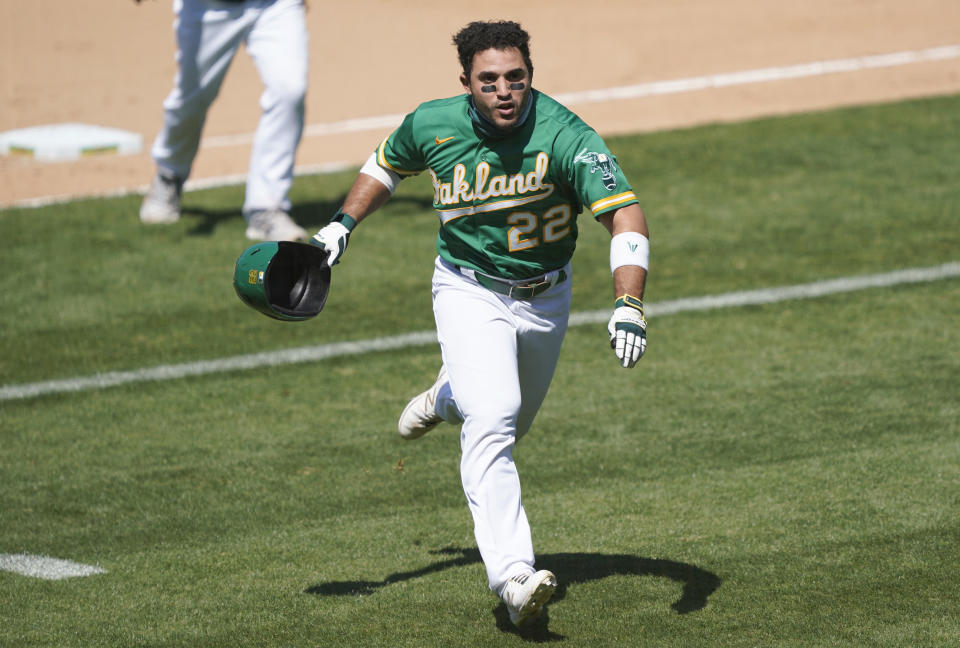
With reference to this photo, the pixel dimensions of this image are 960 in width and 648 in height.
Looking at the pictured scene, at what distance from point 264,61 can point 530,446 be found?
452cm

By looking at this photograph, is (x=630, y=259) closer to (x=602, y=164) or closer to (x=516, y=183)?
(x=602, y=164)

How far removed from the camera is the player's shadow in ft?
18.2

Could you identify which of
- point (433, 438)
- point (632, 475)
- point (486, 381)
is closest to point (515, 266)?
point (486, 381)

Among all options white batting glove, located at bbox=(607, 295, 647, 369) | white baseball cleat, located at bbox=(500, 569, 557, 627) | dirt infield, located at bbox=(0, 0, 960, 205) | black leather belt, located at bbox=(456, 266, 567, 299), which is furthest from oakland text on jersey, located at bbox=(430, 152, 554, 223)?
dirt infield, located at bbox=(0, 0, 960, 205)

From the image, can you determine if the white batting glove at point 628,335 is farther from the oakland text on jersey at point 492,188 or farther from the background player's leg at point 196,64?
the background player's leg at point 196,64

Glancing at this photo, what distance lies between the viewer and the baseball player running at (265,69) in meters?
10.7

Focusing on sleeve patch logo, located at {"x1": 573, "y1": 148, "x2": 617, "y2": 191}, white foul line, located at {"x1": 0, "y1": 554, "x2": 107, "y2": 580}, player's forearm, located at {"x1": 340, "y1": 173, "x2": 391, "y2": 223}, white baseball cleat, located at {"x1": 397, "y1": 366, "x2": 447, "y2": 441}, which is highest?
sleeve patch logo, located at {"x1": 573, "y1": 148, "x2": 617, "y2": 191}

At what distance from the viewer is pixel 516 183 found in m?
5.54

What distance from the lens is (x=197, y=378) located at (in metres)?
8.65

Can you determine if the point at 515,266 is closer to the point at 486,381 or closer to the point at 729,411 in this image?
the point at 486,381

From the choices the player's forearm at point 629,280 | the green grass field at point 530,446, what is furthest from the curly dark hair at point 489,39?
the green grass field at point 530,446

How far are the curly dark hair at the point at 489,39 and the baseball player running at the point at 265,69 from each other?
5.18 m

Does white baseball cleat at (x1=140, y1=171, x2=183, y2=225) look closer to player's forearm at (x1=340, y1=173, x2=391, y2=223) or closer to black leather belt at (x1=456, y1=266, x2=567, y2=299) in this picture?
player's forearm at (x1=340, y1=173, x2=391, y2=223)

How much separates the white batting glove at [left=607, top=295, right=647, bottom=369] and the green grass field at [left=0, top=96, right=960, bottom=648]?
1031 millimetres
